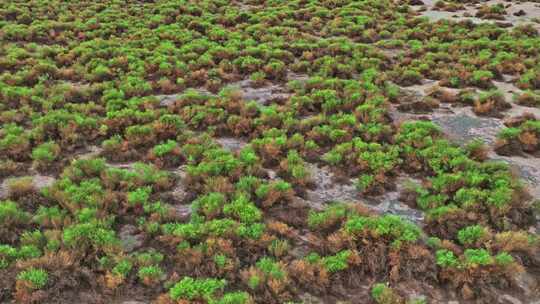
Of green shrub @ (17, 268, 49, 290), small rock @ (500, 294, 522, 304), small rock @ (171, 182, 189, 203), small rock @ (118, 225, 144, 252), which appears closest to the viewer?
green shrub @ (17, 268, 49, 290)

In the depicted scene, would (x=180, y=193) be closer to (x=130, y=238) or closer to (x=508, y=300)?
(x=130, y=238)

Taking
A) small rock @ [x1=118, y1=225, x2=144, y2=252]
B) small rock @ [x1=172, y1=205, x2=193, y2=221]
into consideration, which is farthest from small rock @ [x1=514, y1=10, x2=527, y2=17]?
small rock @ [x1=118, y1=225, x2=144, y2=252]

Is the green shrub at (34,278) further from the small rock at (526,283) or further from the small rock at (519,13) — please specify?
the small rock at (519,13)

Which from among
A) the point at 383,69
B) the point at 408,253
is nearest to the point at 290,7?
the point at 383,69

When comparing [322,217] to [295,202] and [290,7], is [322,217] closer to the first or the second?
[295,202]

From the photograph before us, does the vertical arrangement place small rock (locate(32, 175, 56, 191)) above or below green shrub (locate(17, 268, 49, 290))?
below

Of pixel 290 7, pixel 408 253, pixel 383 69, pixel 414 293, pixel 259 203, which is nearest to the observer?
pixel 414 293

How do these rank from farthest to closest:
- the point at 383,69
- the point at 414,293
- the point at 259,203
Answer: the point at 383,69
the point at 259,203
the point at 414,293

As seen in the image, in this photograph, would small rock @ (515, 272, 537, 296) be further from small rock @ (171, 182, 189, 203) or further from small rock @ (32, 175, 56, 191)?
small rock @ (32, 175, 56, 191)

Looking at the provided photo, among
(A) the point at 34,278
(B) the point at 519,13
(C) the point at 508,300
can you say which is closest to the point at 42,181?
(A) the point at 34,278
